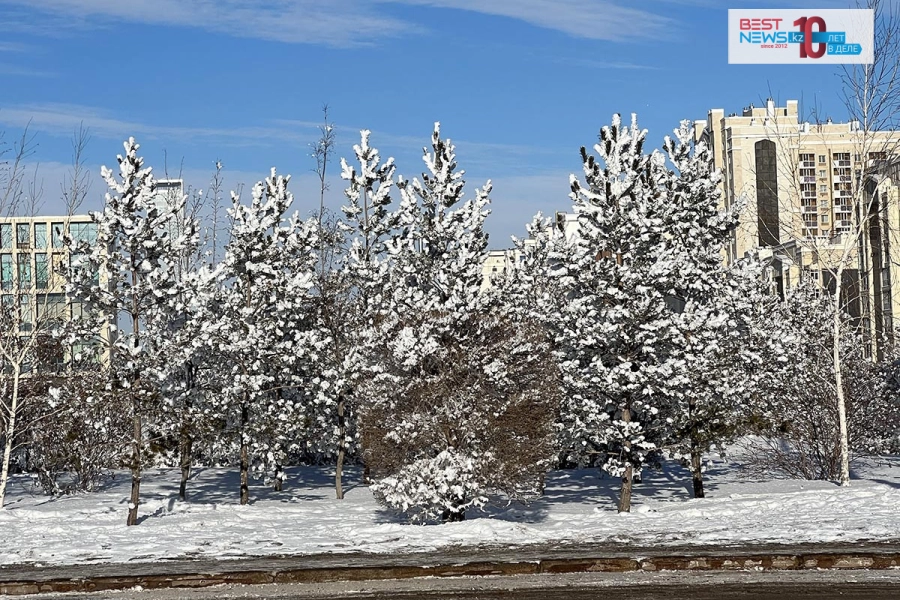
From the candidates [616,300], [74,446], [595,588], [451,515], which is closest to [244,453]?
[74,446]

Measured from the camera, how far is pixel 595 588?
587 inches

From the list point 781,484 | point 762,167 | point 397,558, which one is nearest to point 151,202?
point 397,558

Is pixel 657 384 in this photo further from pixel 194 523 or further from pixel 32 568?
pixel 32 568

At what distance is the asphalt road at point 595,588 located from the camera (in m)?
14.2

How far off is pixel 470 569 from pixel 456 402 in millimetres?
9385

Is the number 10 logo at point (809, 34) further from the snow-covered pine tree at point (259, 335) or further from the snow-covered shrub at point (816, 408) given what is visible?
the snow-covered pine tree at point (259, 335)

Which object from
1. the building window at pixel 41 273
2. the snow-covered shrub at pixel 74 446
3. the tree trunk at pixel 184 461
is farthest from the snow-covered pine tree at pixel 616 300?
the building window at pixel 41 273

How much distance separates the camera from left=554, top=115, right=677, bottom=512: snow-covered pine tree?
26.2m

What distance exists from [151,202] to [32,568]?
1086 cm

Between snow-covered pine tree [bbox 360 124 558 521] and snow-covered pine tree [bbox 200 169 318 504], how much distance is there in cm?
469

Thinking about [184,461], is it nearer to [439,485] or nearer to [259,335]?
[259,335]

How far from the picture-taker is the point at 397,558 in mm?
17703

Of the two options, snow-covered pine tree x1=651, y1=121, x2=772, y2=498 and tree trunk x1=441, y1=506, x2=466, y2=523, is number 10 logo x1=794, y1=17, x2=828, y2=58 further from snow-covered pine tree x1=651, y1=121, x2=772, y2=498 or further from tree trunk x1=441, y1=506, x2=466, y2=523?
tree trunk x1=441, y1=506, x2=466, y2=523

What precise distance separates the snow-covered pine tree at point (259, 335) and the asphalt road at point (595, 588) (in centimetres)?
1564
